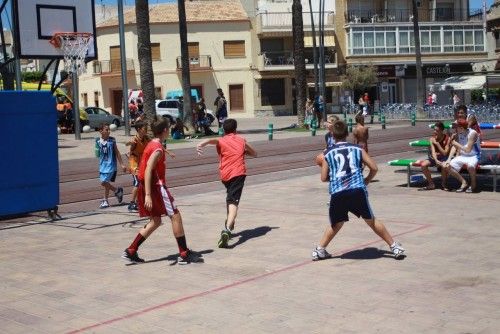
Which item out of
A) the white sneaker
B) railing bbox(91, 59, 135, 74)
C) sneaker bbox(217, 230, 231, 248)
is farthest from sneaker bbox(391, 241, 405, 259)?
railing bbox(91, 59, 135, 74)

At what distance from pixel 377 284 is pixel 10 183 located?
6.87 m

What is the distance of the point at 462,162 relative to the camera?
12445mm

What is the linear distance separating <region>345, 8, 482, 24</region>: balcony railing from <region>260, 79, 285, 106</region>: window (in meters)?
7.95

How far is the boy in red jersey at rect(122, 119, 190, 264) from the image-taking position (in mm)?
7832

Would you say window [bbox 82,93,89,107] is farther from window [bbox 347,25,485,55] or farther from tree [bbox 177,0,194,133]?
tree [bbox 177,0,194,133]

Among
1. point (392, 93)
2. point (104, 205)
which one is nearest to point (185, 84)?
point (104, 205)

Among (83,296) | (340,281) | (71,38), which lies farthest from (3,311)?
(71,38)

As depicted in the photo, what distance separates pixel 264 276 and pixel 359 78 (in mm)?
50036

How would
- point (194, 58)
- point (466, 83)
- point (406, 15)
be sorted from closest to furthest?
point (466, 83), point (194, 58), point (406, 15)

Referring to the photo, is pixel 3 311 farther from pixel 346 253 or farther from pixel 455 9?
pixel 455 9

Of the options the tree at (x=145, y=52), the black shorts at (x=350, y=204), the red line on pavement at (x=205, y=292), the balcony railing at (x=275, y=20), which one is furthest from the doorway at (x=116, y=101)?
the black shorts at (x=350, y=204)

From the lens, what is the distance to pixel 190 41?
56.4m

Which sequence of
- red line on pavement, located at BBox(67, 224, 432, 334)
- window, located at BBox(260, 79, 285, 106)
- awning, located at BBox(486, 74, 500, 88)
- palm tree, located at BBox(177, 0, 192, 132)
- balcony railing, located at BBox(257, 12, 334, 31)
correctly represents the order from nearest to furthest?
red line on pavement, located at BBox(67, 224, 432, 334), palm tree, located at BBox(177, 0, 192, 132), awning, located at BBox(486, 74, 500, 88), balcony railing, located at BBox(257, 12, 334, 31), window, located at BBox(260, 79, 285, 106)

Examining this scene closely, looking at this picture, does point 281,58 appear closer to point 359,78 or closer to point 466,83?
point 359,78
